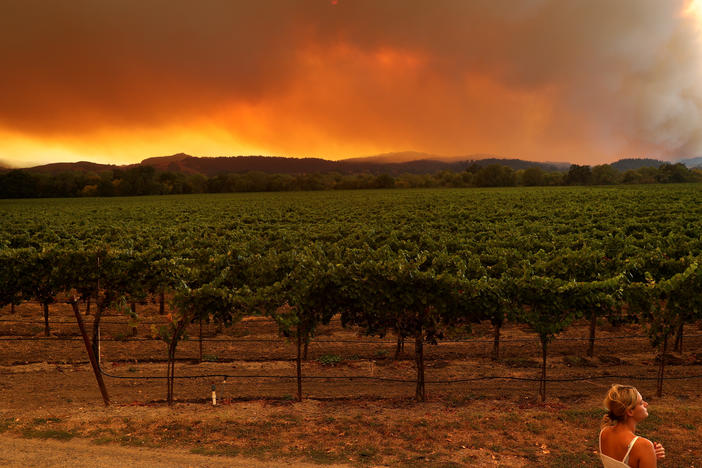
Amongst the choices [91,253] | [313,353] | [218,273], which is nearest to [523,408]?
[313,353]

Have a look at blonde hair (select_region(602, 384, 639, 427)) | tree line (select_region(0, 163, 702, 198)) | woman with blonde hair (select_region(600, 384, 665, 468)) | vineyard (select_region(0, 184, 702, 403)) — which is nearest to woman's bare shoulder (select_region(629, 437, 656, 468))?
woman with blonde hair (select_region(600, 384, 665, 468))

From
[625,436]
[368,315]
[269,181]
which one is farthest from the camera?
[269,181]

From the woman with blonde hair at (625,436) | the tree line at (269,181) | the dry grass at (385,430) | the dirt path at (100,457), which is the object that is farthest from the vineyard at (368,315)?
the tree line at (269,181)

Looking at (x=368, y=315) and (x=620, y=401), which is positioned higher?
(x=620, y=401)

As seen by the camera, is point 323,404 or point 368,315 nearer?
point 323,404

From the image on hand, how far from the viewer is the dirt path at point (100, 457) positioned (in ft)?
28.9

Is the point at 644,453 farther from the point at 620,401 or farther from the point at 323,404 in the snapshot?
the point at 323,404

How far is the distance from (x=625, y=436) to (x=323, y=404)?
9.14m

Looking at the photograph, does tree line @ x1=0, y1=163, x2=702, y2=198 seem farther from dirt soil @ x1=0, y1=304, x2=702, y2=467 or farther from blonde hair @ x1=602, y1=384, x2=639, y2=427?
blonde hair @ x1=602, y1=384, x2=639, y2=427

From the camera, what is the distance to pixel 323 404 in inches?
488

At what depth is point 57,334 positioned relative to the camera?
61.9ft

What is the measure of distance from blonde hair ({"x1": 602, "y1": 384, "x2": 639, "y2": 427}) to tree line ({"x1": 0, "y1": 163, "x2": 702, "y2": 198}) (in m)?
138

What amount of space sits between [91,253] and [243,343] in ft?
22.7

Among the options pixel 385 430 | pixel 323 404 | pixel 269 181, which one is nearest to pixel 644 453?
pixel 385 430
